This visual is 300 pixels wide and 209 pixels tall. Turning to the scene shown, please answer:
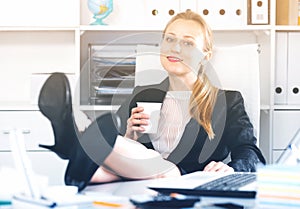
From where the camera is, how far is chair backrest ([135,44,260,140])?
2.46 m

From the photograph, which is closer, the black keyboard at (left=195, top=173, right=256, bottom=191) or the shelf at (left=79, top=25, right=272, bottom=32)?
the black keyboard at (left=195, top=173, right=256, bottom=191)

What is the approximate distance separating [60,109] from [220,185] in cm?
33

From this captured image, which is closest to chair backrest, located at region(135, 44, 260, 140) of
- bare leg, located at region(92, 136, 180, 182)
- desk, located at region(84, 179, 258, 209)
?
bare leg, located at region(92, 136, 180, 182)

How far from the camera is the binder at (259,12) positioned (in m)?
2.79

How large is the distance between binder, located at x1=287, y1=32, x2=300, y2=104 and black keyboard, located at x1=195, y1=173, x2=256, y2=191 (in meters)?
1.70

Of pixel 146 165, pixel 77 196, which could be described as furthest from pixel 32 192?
pixel 146 165

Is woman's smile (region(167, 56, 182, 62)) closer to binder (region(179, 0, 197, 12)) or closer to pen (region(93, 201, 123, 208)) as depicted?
binder (region(179, 0, 197, 12))

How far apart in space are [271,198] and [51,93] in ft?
1.31

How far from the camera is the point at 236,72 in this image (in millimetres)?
2514

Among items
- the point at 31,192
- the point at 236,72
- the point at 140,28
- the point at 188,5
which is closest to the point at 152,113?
the point at 236,72

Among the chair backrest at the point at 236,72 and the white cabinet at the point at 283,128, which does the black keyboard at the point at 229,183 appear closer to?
the chair backrest at the point at 236,72

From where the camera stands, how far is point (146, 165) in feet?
3.89

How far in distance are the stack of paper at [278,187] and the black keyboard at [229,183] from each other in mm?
103

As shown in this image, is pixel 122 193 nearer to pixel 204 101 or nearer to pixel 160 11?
pixel 204 101
